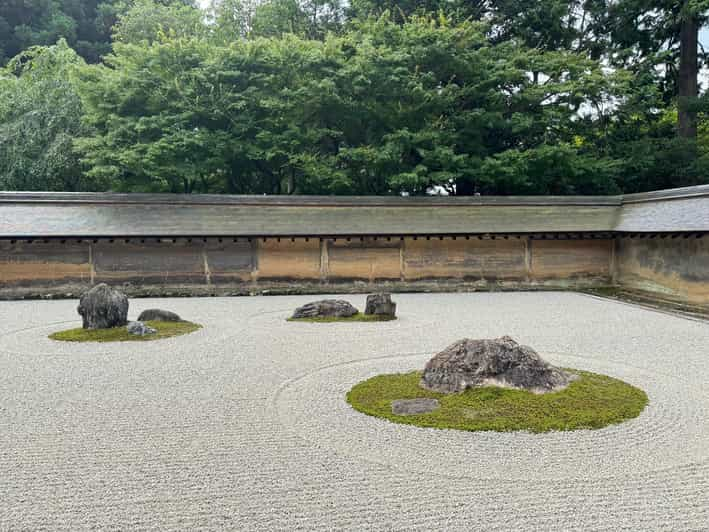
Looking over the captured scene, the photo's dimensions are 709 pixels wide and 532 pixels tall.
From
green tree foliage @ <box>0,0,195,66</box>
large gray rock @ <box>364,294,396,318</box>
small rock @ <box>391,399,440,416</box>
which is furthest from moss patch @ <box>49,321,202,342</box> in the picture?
green tree foliage @ <box>0,0,195,66</box>

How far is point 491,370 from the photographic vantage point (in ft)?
18.3

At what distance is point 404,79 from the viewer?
16.9m

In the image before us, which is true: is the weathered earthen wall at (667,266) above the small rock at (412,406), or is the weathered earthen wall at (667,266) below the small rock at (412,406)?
above

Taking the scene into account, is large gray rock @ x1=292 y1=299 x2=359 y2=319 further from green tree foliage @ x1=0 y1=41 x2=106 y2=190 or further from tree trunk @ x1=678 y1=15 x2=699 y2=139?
tree trunk @ x1=678 y1=15 x2=699 y2=139

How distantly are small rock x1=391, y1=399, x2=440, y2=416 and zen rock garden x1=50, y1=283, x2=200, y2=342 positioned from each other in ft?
16.5

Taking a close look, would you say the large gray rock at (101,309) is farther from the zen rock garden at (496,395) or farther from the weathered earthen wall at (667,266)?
the weathered earthen wall at (667,266)

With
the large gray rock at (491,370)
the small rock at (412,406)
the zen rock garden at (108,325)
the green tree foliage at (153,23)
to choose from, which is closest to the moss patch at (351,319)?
the zen rock garden at (108,325)

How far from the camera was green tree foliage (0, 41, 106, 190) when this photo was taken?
1852 cm

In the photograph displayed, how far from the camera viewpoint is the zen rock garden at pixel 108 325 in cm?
863

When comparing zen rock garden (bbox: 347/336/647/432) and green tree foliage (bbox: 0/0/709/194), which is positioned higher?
green tree foliage (bbox: 0/0/709/194)

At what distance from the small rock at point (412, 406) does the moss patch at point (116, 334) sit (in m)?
4.98

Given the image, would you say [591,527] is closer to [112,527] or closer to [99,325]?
[112,527]

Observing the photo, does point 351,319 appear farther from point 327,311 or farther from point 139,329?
point 139,329

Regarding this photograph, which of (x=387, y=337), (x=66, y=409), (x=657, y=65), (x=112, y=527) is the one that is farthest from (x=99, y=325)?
(x=657, y=65)
